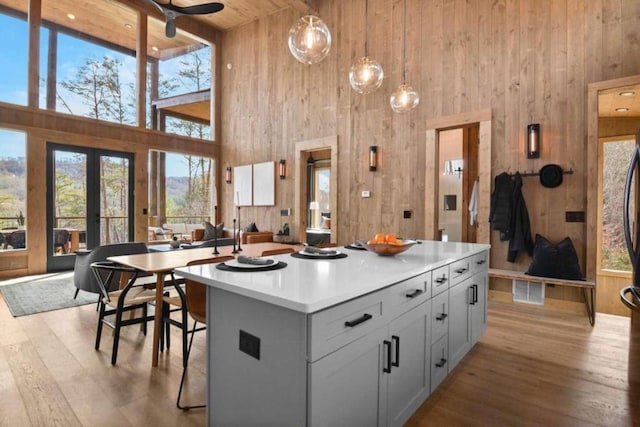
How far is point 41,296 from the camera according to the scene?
4270 millimetres

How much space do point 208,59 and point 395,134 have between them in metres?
5.45

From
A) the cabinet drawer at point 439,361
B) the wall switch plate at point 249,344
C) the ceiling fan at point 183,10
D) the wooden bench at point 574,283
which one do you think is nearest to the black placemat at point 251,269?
the wall switch plate at point 249,344

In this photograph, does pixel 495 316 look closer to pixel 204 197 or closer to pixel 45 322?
pixel 45 322

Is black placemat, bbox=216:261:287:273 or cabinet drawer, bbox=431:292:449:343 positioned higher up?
black placemat, bbox=216:261:287:273

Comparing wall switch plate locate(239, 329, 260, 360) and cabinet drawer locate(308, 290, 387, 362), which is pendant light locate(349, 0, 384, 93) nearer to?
cabinet drawer locate(308, 290, 387, 362)

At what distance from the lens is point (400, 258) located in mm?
2066

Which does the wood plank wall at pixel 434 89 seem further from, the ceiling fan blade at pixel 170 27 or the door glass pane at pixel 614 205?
Answer: the ceiling fan blade at pixel 170 27

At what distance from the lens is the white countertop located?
1.14 m

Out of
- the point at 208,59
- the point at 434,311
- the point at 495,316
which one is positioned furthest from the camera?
the point at 208,59

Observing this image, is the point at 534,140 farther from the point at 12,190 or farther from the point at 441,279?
the point at 12,190

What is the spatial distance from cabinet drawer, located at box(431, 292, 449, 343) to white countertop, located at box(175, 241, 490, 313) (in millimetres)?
215

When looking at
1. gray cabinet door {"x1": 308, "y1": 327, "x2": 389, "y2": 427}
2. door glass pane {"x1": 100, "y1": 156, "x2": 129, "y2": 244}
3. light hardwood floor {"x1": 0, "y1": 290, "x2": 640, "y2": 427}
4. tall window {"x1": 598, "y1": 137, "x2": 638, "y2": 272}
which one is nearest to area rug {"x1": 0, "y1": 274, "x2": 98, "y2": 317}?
light hardwood floor {"x1": 0, "y1": 290, "x2": 640, "y2": 427}

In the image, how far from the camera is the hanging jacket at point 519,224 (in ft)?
13.1

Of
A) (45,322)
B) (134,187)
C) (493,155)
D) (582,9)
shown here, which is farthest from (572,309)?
(134,187)
